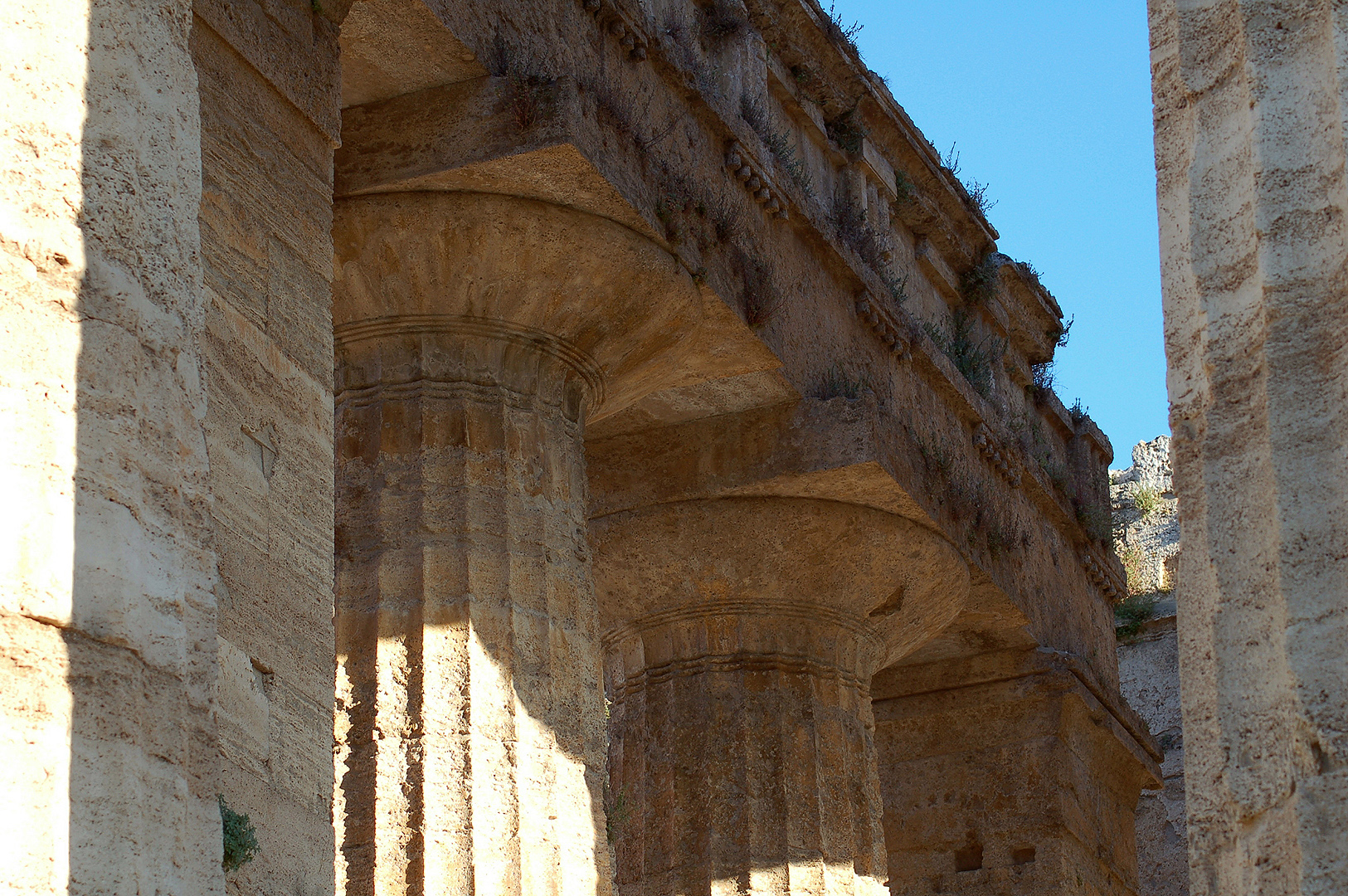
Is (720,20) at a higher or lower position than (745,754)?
higher

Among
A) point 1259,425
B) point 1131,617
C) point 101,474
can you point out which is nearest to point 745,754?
point 1259,425

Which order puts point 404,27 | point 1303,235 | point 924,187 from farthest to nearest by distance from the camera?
point 924,187 → point 404,27 → point 1303,235

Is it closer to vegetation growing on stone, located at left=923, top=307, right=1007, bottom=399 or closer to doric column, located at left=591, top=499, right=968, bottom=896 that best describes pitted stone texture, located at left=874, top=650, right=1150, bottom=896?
vegetation growing on stone, located at left=923, top=307, right=1007, bottom=399

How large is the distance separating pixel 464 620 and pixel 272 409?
246cm

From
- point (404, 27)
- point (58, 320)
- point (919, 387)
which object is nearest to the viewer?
point (58, 320)

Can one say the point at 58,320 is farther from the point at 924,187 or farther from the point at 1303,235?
the point at 924,187

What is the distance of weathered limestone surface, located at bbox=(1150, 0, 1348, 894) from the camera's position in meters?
3.58

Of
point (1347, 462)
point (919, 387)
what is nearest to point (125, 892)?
point (1347, 462)

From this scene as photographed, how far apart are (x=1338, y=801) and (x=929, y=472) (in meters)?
8.72

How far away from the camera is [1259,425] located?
12.8ft

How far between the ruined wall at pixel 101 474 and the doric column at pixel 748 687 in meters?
7.83

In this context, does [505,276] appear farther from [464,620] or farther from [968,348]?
[968,348]

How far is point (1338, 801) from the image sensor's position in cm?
345

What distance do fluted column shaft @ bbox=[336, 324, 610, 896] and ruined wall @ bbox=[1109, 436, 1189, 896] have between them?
8.76 m
